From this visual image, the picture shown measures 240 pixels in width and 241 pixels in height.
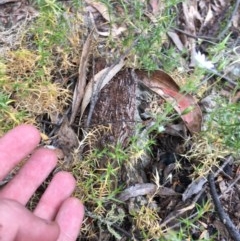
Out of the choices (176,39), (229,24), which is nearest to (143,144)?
(176,39)

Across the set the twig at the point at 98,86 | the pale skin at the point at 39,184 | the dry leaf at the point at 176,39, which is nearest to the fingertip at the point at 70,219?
the pale skin at the point at 39,184

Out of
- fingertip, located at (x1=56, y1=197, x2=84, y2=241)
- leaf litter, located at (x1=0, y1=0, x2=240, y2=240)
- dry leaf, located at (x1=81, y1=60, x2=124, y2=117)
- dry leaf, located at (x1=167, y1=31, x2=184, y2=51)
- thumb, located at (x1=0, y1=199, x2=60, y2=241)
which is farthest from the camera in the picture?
dry leaf, located at (x1=167, y1=31, x2=184, y2=51)

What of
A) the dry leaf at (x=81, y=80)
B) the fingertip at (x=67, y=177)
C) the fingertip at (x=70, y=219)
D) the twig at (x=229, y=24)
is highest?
the twig at (x=229, y=24)

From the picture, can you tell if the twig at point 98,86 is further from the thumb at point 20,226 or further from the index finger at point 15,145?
the thumb at point 20,226

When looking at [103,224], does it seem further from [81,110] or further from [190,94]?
[190,94]

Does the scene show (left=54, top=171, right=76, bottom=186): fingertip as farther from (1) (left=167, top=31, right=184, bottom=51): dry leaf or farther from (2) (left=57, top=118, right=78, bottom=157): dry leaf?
(1) (left=167, top=31, right=184, bottom=51): dry leaf

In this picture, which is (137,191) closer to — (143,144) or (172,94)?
(143,144)

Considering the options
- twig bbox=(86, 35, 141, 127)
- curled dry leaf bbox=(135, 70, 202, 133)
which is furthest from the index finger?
curled dry leaf bbox=(135, 70, 202, 133)
